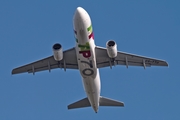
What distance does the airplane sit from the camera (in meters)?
40.3

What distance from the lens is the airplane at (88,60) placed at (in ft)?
132

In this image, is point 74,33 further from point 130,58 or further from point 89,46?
point 130,58

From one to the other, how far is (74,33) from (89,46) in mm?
1842

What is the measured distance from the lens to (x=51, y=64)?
46406 mm

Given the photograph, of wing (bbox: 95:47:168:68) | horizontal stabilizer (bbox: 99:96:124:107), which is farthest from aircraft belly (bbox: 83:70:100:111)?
horizontal stabilizer (bbox: 99:96:124:107)

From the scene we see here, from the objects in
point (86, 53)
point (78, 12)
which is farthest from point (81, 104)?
point (78, 12)

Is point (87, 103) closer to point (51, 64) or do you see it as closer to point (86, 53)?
point (51, 64)

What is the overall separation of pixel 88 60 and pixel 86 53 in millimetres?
821

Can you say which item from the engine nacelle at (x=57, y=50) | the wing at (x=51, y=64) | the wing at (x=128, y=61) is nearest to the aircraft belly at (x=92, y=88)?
the wing at (x=128, y=61)

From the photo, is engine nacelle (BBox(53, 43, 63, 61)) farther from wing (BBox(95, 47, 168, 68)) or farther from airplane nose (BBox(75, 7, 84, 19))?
airplane nose (BBox(75, 7, 84, 19))

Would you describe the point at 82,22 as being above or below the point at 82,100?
above

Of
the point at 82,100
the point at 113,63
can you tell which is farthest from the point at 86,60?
the point at 82,100

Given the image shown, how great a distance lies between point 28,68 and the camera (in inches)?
1848

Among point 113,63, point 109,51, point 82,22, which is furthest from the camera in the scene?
point 113,63
